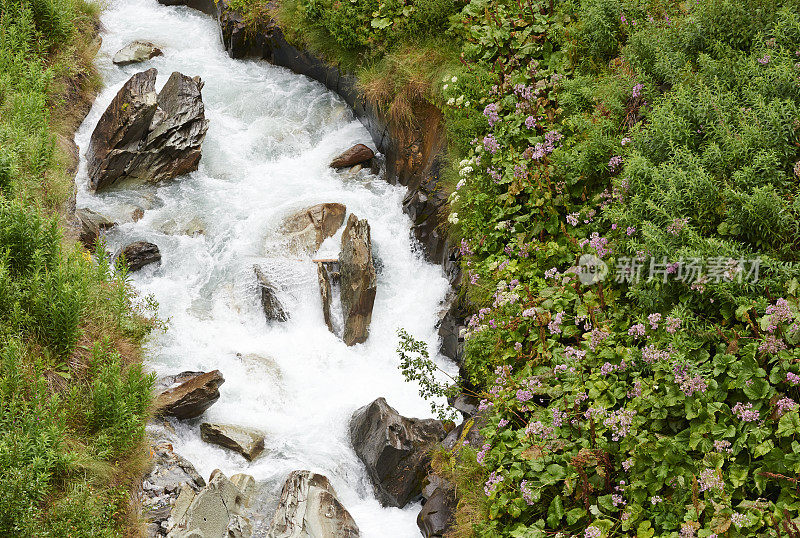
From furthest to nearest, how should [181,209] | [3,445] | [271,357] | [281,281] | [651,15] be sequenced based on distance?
[181,209] → [281,281] → [271,357] → [651,15] → [3,445]

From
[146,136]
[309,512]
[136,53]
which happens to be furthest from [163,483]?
[136,53]

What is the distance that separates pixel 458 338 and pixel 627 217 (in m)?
2.87

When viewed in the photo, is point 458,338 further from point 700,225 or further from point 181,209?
point 181,209

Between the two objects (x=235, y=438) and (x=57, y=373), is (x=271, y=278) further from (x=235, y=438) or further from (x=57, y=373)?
(x=57, y=373)

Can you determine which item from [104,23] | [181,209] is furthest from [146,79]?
[104,23]

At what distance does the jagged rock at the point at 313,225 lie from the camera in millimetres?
9898

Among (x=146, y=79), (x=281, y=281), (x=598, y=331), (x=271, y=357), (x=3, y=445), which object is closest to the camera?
(x=3, y=445)

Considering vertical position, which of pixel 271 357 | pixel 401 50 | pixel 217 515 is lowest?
pixel 271 357

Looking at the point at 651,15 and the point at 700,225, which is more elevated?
the point at 651,15

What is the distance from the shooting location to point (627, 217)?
585cm

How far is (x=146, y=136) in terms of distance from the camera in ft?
36.5

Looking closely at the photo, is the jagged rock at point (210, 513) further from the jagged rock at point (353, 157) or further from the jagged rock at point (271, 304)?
the jagged rock at point (353, 157)

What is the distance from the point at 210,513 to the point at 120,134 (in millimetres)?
7148

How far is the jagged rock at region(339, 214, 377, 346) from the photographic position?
29.2 ft
